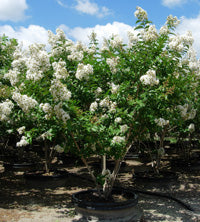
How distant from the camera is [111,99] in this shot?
4758 millimetres

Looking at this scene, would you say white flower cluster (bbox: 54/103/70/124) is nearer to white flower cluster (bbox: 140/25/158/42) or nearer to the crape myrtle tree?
the crape myrtle tree

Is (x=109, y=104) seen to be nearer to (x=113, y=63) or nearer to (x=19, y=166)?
(x=113, y=63)

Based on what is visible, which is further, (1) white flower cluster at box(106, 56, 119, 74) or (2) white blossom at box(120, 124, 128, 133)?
(1) white flower cluster at box(106, 56, 119, 74)

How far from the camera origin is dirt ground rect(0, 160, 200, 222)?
496 centimetres

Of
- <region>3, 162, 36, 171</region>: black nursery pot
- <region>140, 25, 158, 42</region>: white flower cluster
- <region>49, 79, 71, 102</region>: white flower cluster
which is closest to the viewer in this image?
<region>49, 79, 71, 102</region>: white flower cluster

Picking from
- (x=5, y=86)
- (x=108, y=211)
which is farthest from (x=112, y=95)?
(x=5, y=86)

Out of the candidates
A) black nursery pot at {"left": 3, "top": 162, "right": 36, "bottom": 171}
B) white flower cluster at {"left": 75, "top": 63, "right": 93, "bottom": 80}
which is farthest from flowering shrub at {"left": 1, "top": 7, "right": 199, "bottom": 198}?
black nursery pot at {"left": 3, "top": 162, "right": 36, "bottom": 171}

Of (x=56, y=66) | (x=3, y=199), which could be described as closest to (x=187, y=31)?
(x=56, y=66)

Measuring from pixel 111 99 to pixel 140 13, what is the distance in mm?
1536

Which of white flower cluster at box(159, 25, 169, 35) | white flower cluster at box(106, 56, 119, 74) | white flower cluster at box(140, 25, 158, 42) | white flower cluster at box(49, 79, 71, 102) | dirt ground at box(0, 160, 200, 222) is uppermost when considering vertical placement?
white flower cluster at box(159, 25, 169, 35)

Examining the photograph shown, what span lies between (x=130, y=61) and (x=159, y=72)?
21.2 inches

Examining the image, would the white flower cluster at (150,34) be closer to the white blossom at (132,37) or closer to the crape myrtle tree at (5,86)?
the white blossom at (132,37)

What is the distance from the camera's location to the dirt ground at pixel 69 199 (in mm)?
4960

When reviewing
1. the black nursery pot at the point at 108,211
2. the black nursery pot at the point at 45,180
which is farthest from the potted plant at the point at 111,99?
the black nursery pot at the point at 45,180
